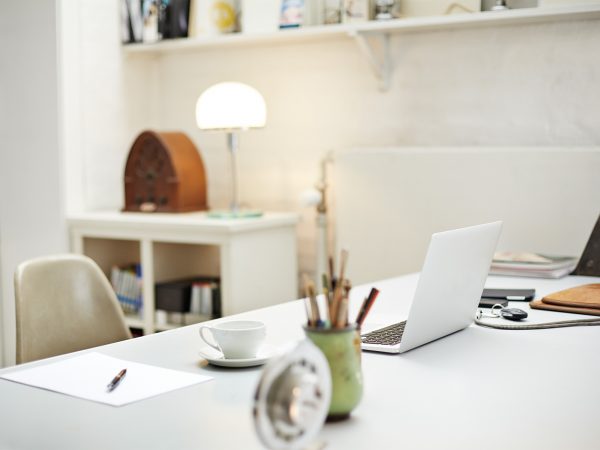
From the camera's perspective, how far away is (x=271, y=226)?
3.20 metres

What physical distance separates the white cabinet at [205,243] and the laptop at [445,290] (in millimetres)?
1428

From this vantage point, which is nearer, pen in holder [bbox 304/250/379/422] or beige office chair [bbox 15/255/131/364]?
pen in holder [bbox 304/250/379/422]

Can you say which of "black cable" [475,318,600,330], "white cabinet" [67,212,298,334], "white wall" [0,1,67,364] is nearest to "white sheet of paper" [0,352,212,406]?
"black cable" [475,318,600,330]

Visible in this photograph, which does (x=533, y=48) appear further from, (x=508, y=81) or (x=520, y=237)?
(x=520, y=237)

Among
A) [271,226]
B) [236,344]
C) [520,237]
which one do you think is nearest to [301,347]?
[236,344]

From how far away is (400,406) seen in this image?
1.18 meters

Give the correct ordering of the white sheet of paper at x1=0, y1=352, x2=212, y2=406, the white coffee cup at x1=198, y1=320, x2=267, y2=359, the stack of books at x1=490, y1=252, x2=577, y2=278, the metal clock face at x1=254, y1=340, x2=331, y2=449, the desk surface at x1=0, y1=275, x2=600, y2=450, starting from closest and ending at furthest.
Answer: the metal clock face at x1=254, y1=340, x2=331, y2=449 < the desk surface at x1=0, y1=275, x2=600, y2=450 < the white sheet of paper at x1=0, y1=352, x2=212, y2=406 < the white coffee cup at x1=198, y1=320, x2=267, y2=359 < the stack of books at x1=490, y1=252, x2=577, y2=278

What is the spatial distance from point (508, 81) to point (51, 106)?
1.88 metres

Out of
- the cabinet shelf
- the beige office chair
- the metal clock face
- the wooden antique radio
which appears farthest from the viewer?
the wooden antique radio

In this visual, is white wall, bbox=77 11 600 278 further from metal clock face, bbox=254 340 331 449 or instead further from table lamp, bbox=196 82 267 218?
metal clock face, bbox=254 340 331 449

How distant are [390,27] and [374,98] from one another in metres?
0.37

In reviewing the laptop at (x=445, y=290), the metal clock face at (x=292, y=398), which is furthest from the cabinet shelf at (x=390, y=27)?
the metal clock face at (x=292, y=398)

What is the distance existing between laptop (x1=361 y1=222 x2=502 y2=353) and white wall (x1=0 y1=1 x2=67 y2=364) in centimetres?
221

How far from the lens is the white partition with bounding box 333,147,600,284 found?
108 inches
